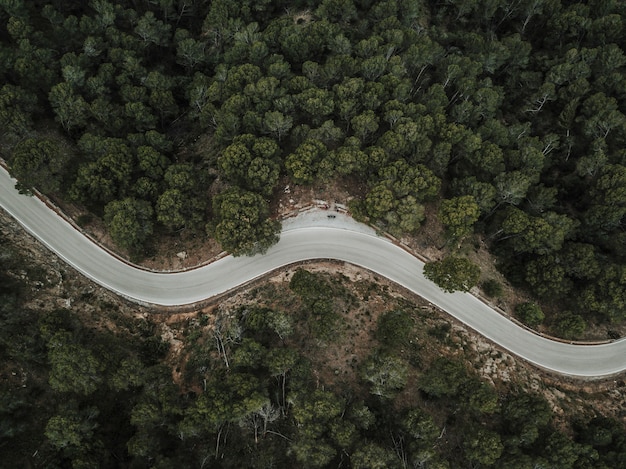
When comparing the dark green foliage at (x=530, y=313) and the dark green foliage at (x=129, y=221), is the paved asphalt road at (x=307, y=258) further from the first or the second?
the dark green foliage at (x=129, y=221)

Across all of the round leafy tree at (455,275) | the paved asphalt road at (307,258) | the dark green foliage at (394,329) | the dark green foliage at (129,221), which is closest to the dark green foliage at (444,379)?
the dark green foliage at (394,329)

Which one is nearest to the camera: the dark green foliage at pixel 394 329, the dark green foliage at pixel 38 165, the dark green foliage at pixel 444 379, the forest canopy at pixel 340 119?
the dark green foliage at pixel 444 379

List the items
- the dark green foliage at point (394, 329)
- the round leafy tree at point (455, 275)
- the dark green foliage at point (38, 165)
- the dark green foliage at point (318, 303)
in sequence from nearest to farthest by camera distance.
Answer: the dark green foliage at point (394, 329) → the dark green foliage at point (318, 303) → the round leafy tree at point (455, 275) → the dark green foliage at point (38, 165)

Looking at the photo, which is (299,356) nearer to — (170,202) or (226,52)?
(170,202)

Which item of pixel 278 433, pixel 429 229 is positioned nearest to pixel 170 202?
pixel 278 433

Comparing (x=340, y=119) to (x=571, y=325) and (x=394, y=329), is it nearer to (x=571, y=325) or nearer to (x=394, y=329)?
(x=394, y=329)

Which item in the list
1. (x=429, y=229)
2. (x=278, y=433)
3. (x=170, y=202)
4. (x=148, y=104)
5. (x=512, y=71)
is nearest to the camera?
(x=278, y=433)

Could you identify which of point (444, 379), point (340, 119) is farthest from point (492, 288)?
point (340, 119)
